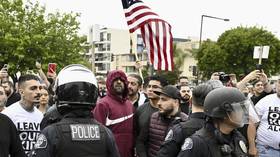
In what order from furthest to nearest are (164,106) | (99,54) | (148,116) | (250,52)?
(99,54)
(250,52)
(148,116)
(164,106)

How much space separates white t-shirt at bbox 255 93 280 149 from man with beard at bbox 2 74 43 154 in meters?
3.32

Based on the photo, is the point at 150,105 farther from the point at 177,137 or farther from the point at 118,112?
the point at 177,137

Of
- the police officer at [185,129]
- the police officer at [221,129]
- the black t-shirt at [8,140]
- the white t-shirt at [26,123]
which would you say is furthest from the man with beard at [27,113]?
the police officer at [221,129]

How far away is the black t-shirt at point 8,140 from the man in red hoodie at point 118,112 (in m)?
1.66

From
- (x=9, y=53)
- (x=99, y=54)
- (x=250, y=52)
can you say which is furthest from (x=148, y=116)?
(x=99, y=54)

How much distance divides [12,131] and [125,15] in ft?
15.0

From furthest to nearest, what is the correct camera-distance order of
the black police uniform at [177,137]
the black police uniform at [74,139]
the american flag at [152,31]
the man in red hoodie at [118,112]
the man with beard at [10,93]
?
the american flag at [152,31] < the man with beard at [10,93] < the man in red hoodie at [118,112] < the black police uniform at [177,137] < the black police uniform at [74,139]

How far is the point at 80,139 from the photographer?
2.82 metres

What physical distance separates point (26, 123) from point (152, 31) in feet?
12.1

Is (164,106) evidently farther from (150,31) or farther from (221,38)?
(221,38)

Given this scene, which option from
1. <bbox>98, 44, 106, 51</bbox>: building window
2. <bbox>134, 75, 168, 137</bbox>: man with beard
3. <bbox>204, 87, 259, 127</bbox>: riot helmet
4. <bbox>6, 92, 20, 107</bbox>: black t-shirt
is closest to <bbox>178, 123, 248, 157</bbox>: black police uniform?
<bbox>204, 87, 259, 127</bbox>: riot helmet

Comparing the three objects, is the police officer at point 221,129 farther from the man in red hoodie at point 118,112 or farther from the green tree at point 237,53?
the green tree at point 237,53

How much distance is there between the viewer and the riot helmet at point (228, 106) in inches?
119

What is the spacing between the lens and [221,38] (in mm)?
49281
